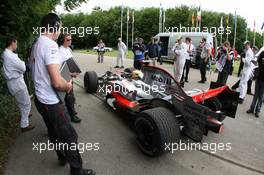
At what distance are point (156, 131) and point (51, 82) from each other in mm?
1676

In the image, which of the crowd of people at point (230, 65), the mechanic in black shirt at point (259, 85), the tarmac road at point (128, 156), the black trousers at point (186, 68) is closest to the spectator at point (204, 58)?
the crowd of people at point (230, 65)

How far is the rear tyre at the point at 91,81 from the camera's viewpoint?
729 centimetres

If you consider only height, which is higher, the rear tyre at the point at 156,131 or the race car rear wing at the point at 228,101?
the race car rear wing at the point at 228,101

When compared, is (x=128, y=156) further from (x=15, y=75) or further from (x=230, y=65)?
(x=230, y=65)

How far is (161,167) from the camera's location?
144 inches

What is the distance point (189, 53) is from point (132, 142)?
6950mm

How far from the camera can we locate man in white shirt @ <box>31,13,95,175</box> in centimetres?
271

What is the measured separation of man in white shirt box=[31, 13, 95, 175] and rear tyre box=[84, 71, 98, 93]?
425 centimetres

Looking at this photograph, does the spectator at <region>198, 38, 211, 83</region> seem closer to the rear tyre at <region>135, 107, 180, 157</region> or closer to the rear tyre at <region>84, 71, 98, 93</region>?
the rear tyre at <region>84, 71, 98, 93</region>

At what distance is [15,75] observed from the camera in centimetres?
439

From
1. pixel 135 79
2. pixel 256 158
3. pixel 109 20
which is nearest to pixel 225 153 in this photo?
pixel 256 158

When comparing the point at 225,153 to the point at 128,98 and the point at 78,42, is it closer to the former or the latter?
the point at 128,98

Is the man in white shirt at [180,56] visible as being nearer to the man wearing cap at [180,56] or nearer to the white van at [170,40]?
the man wearing cap at [180,56]

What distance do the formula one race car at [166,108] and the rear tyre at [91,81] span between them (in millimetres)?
1421
